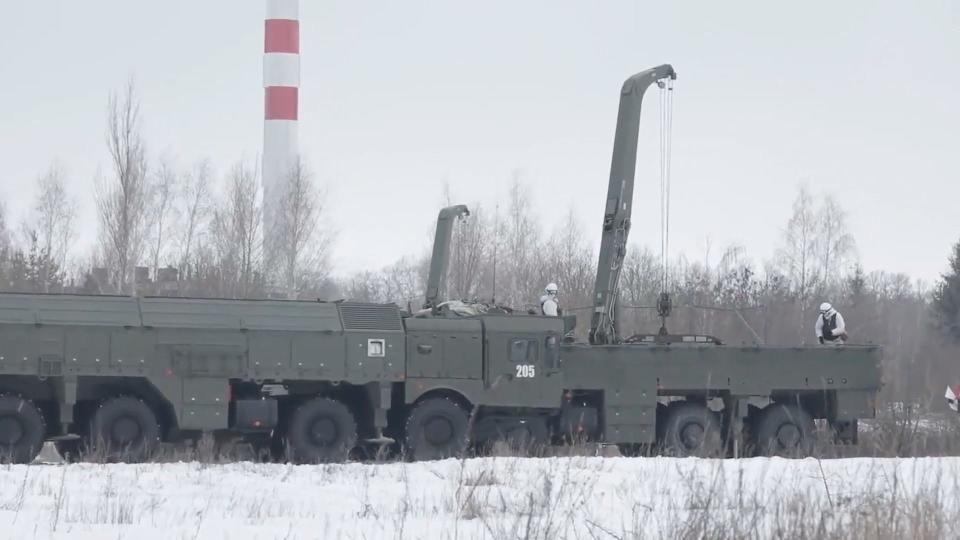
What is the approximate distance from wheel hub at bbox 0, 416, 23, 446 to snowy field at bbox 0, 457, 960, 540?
289 cm

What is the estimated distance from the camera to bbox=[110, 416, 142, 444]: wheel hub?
75.0 ft

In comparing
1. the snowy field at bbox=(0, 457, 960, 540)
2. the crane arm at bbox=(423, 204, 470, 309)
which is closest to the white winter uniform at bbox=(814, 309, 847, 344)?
the crane arm at bbox=(423, 204, 470, 309)

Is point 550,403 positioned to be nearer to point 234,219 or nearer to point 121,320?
point 121,320

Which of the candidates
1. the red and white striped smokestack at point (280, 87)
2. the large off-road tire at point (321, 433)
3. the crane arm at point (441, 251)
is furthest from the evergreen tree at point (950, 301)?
the large off-road tire at point (321, 433)

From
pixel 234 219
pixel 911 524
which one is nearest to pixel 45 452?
pixel 911 524

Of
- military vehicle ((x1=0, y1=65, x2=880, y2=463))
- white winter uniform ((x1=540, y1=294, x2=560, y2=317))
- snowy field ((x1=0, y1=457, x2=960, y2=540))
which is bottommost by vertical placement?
snowy field ((x1=0, y1=457, x2=960, y2=540))

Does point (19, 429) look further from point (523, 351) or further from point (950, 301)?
point (950, 301)

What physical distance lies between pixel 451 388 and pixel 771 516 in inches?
528

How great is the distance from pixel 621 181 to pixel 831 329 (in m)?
5.02

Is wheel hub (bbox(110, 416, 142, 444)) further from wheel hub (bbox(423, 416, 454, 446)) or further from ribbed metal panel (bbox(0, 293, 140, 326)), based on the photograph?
wheel hub (bbox(423, 416, 454, 446))

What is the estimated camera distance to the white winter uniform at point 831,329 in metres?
28.4

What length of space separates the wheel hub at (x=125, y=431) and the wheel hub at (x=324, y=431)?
283 centimetres

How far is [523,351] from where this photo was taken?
83.6ft

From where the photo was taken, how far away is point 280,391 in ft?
80.0
